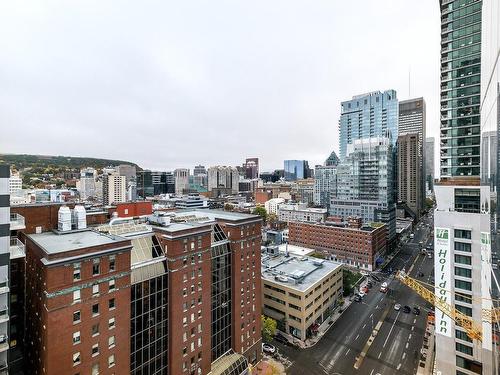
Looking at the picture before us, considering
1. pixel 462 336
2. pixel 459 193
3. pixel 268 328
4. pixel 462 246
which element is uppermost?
pixel 459 193

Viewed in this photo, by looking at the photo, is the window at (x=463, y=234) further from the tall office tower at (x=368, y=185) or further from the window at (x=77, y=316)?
the tall office tower at (x=368, y=185)

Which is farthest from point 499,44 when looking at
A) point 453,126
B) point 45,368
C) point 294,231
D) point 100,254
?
point 294,231

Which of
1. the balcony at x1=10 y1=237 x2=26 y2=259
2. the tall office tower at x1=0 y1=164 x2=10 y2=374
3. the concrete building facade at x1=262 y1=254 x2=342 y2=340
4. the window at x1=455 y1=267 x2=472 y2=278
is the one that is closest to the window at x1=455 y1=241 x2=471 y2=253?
the window at x1=455 y1=267 x2=472 y2=278

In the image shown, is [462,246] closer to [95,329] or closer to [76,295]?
[95,329]

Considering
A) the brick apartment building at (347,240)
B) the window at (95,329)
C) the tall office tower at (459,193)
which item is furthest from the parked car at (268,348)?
the brick apartment building at (347,240)

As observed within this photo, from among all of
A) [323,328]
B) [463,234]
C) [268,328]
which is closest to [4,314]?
[268,328]

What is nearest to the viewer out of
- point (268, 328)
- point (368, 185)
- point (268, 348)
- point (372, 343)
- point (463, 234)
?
point (463, 234)

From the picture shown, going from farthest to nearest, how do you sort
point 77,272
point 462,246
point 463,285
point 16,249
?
1. point 462,246
2. point 463,285
3. point 16,249
4. point 77,272

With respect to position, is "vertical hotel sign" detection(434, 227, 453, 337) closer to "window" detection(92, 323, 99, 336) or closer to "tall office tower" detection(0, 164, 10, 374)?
"window" detection(92, 323, 99, 336)

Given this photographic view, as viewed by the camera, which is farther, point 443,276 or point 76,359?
point 443,276
